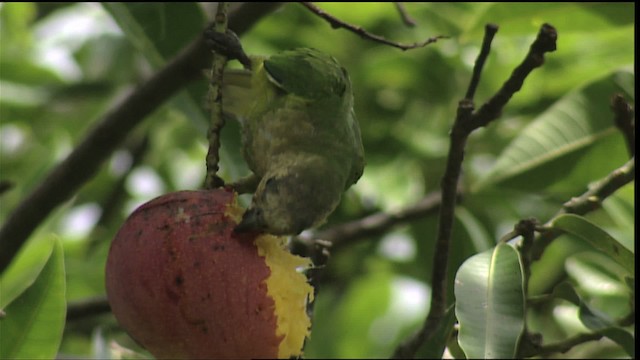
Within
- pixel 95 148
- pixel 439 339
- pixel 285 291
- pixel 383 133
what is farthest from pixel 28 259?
pixel 285 291

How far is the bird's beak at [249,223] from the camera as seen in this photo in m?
1.05

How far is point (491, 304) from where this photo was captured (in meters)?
1.11

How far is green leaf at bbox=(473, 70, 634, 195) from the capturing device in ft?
6.25

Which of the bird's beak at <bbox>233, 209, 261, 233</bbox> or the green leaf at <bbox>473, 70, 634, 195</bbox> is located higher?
the bird's beak at <bbox>233, 209, 261, 233</bbox>

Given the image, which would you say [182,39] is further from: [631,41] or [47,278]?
[631,41]

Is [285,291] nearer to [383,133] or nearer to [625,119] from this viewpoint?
[625,119]

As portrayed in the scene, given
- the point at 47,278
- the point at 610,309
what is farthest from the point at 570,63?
the point at 47,278

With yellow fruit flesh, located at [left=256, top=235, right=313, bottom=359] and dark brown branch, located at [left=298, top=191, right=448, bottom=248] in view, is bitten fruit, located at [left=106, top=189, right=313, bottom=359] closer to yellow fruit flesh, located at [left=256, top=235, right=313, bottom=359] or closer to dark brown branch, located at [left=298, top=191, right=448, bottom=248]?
yellow fruit flesh, located at [left=256, top=235, right=313, bottom=359]

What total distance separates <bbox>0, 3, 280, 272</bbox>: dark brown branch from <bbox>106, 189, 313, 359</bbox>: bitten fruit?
74cm

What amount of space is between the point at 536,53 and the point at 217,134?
0.42 meters

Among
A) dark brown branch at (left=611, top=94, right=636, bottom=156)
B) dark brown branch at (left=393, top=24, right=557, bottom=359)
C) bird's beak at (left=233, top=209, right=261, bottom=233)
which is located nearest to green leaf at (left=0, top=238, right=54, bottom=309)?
dark brown branch at (left=393, top=24, right=557, bottom=359)

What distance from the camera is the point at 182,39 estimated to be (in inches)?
75.0

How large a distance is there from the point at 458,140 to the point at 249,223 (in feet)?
1.31

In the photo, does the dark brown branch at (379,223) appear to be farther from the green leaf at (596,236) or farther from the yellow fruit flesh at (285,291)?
the yellow fruit flesh at (285,291)
